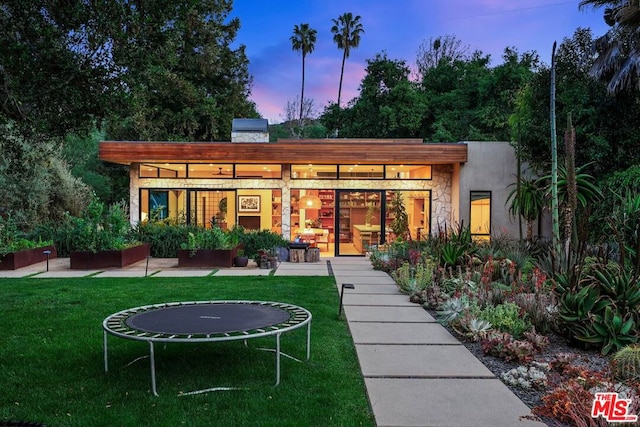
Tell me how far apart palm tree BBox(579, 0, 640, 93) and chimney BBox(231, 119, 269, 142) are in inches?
374

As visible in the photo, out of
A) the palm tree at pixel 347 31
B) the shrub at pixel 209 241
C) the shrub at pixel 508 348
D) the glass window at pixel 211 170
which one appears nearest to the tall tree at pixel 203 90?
the glass window at pixel 211 170

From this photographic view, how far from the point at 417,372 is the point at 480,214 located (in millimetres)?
11350

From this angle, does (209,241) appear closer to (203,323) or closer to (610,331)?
(203,323)

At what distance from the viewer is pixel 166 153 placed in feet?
45.8

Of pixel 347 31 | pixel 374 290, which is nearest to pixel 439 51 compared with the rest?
pixel 347 31

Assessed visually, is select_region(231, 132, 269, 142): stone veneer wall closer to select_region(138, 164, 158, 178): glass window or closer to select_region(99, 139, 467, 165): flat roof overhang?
select_region(99, 139, 467, 165): flat roof overhang

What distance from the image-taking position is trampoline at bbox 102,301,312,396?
3.82 meters

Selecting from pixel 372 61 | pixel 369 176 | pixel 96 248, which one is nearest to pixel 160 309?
pixel 96 248

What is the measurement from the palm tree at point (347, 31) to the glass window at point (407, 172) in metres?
22.5

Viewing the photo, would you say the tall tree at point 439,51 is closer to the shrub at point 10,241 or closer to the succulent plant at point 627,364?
the shrub at point 10,241

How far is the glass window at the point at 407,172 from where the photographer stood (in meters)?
15.3

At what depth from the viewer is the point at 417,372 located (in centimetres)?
427

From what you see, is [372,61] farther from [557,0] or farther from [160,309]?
[160,309]

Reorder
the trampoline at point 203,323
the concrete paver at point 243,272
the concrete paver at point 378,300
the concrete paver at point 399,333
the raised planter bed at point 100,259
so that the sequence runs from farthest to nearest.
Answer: the raised planter bed at point 100,259 < the concrete paver at point 243,272 < the concrete paver at point 378,300 < the concrete paver at point 399,333 < the trampoline at point 203,323
